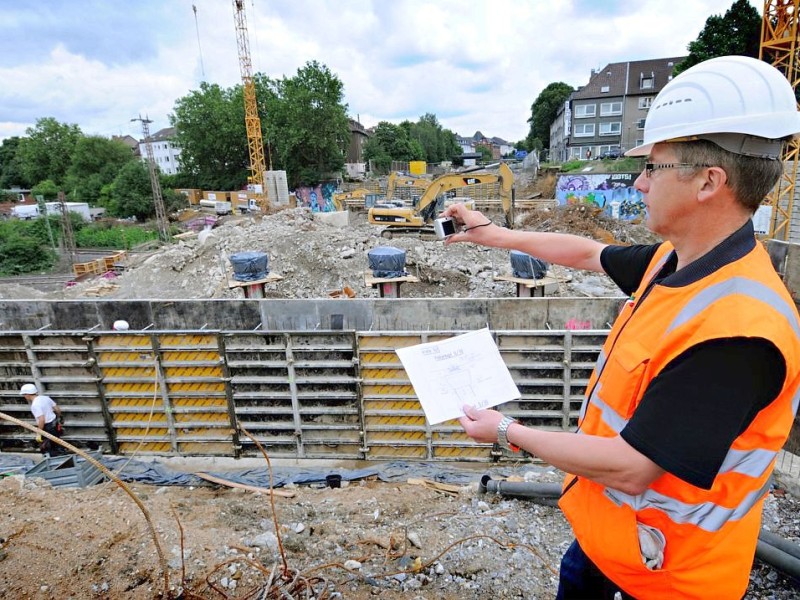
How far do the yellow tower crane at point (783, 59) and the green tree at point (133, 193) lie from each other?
49.2 metres

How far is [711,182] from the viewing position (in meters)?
1.24

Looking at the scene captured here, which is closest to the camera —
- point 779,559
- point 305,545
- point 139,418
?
point 779,559

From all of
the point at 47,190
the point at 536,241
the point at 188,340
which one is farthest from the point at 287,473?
the point at 47,190

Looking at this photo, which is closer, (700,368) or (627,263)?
(700,368)

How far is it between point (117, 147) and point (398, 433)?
224ft

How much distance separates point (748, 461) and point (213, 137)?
57.4 m

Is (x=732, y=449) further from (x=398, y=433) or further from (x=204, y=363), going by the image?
(x=204, y=363)

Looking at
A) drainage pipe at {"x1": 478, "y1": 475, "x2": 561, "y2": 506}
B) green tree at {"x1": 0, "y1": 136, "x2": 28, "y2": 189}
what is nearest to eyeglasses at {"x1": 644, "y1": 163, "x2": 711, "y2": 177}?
drainage pipe at {"x1": 478, "y1": 475, "x2": 561, "y2": 506}

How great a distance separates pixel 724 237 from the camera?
1.28 meters

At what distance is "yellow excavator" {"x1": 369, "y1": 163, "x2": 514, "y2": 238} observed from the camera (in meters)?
18.9

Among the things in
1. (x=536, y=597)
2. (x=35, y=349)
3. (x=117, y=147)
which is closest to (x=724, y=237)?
(x=536, y=597)

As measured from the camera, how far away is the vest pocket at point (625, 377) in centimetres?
132

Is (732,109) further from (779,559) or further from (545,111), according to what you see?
(545,111)

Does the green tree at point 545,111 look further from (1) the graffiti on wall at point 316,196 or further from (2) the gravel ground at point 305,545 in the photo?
(2) the gravel ground at point 305,545
